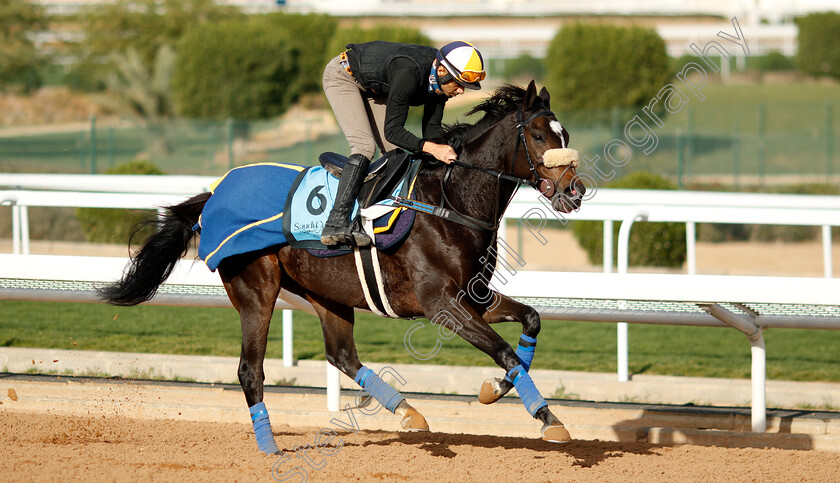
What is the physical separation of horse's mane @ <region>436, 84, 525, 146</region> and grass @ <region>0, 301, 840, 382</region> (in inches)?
98.4

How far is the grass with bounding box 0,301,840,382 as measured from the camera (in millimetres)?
6430

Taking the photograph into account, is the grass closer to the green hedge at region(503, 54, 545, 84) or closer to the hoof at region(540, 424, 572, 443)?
the hoof at region(540, 424, 572, 443)

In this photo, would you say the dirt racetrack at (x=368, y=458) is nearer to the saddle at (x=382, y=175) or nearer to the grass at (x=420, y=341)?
the saddle at (x=382, y=175)

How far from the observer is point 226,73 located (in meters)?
25.4

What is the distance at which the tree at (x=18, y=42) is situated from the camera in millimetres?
32406

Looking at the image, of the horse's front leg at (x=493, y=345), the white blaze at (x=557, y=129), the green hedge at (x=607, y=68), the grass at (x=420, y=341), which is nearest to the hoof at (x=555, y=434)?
the horse's front leg at (x=493, y=345)

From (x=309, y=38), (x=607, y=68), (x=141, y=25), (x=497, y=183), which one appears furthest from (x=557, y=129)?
(x=141, y=25)

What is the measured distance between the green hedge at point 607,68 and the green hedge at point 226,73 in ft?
25.9

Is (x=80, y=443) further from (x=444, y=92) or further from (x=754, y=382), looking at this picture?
(x=754, y=382)

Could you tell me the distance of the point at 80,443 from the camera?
4359 millimetres

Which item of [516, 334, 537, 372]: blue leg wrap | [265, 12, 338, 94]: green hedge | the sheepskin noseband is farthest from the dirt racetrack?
[265, 12, 338, 94]: green hedge

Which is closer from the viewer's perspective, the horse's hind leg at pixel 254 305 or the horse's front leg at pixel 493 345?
the horse's front leg at pixel 493 345

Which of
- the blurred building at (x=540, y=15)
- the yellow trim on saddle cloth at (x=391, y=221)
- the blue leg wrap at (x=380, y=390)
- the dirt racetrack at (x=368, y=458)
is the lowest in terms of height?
the dirt racetrack at (x=368, y=458)

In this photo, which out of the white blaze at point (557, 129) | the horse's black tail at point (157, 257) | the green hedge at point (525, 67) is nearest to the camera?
the white blaze at point (557, 129)
